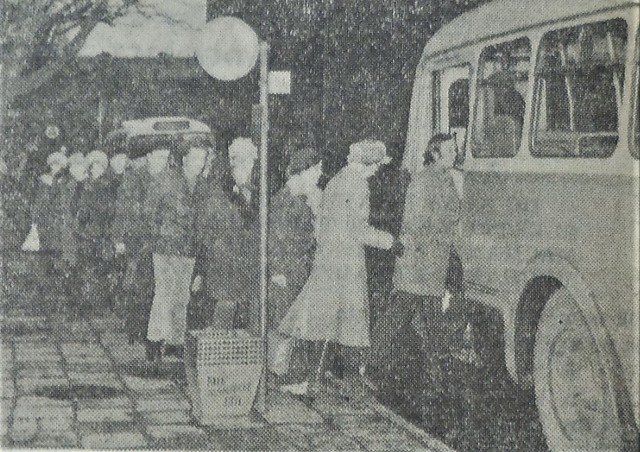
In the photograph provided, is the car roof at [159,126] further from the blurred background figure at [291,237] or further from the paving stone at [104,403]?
the paving stone at [104,403]

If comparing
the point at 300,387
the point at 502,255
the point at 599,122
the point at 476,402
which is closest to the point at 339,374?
the point at 300,387

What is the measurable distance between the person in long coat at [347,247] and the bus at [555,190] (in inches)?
9.4

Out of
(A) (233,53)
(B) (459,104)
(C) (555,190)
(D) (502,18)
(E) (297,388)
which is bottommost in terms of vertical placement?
(E) (297,388)

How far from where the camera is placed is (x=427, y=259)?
484 cm

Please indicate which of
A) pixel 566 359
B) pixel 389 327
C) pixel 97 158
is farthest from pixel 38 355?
pixel 566 359

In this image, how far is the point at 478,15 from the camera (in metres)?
4.75

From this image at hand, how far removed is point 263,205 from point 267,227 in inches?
4.3

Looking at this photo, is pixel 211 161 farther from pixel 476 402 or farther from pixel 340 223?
pixel 476 402

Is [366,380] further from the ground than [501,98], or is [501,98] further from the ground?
[501,98]

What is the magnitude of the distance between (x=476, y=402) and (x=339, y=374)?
2.31 feet

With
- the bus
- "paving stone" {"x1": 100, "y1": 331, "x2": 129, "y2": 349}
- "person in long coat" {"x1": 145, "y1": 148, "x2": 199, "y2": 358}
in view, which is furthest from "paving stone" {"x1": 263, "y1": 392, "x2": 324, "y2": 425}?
the bus

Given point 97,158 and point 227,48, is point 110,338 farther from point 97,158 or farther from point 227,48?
point 227,48

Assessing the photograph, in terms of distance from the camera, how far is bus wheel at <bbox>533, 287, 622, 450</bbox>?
14.5 feet

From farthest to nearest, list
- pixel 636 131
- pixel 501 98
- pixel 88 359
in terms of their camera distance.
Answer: pixel 88 359 < pixel 501 98 < pixel 636 131
